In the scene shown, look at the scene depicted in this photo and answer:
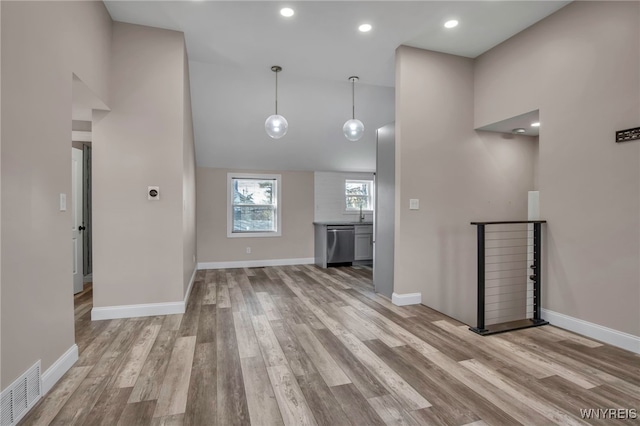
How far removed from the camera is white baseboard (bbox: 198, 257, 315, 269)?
19.9ft

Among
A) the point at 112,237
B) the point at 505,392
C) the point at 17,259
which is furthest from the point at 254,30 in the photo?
the point at 505,392

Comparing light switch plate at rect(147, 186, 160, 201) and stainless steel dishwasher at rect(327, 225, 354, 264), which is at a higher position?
light switch plate at rect(147, 186, 160, 201)

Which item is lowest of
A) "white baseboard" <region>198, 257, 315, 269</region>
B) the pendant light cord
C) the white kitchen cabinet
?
"white baseboard" <region>198, 257, 315, 269</region>

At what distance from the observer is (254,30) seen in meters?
3.27

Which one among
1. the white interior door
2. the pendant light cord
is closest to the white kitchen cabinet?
the pendant light cord

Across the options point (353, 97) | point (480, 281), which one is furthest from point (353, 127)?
point (480, 281)

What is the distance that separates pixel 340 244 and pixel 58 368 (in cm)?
472

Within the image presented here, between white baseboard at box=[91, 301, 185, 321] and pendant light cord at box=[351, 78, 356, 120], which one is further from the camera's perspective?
pendant light cord at box=[351, 78, 356, 120]

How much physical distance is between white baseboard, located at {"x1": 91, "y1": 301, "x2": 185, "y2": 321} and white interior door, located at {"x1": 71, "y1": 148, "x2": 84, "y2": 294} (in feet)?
4.48

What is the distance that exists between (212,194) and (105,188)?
2966mm

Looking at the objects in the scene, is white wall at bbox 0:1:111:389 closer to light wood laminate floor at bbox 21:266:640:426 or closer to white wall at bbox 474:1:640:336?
light wood laminate floor at bbox 21:266:640:426

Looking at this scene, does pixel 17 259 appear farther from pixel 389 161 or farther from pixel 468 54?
pixel 468 54

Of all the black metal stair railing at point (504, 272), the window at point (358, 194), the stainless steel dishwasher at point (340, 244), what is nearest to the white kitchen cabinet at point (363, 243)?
the stainless steel dishwasher at point (340, 244)

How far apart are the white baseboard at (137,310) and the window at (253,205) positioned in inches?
114
